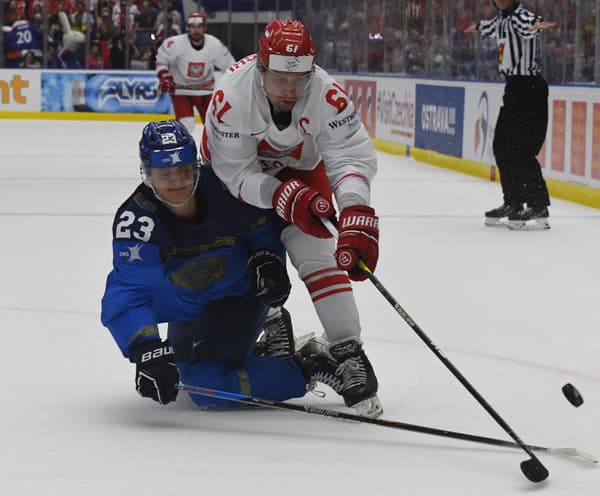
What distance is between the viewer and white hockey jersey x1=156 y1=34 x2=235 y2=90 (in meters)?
11.5

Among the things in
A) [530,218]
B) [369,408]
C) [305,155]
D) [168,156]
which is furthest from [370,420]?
[530,218]

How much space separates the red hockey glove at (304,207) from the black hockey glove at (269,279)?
112 mm

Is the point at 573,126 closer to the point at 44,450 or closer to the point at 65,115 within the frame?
the point at 44,450

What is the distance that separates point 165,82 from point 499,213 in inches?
185

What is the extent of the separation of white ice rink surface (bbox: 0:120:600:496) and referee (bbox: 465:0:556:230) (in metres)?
0.20

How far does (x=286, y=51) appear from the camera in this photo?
3.15m

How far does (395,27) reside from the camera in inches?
589

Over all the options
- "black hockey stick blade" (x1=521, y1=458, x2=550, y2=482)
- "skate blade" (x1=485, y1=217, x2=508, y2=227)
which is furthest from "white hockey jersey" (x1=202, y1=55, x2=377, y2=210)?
"skate blade" (x1=485, y1=217, x2=508, y2=227)

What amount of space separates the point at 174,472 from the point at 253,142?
1073 millimetres

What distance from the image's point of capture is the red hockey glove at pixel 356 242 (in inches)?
120

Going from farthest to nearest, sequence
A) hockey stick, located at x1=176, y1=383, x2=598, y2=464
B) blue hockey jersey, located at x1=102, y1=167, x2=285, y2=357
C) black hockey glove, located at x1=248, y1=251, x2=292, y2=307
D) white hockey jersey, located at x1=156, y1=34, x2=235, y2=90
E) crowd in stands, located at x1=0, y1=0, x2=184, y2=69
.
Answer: crowd in stands, located at x1=0, y1=0, x2=184, y2=69
white hockey jersey, located at x1=156, y1=34, x2=235, y2=90
black hockey glove, located at x1=248, y1=251, x2=292, y2=307
blue hockey jersey, located at x1=102, y1=167, x2=285, y2=357
hockey stick, located at x1=176, y1=383, x2=598, y2=464

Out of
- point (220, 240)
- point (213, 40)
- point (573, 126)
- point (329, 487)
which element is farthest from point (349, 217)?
point (213, 40)

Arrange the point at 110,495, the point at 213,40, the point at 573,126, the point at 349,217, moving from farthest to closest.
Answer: the point at 213,40, the point at 573,126, the point at 349,217, the point at 110,495

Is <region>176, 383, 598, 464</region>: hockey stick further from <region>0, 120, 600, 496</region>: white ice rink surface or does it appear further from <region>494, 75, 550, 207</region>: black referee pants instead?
<region>494, 75, 550, 207</region>: black referee pants
